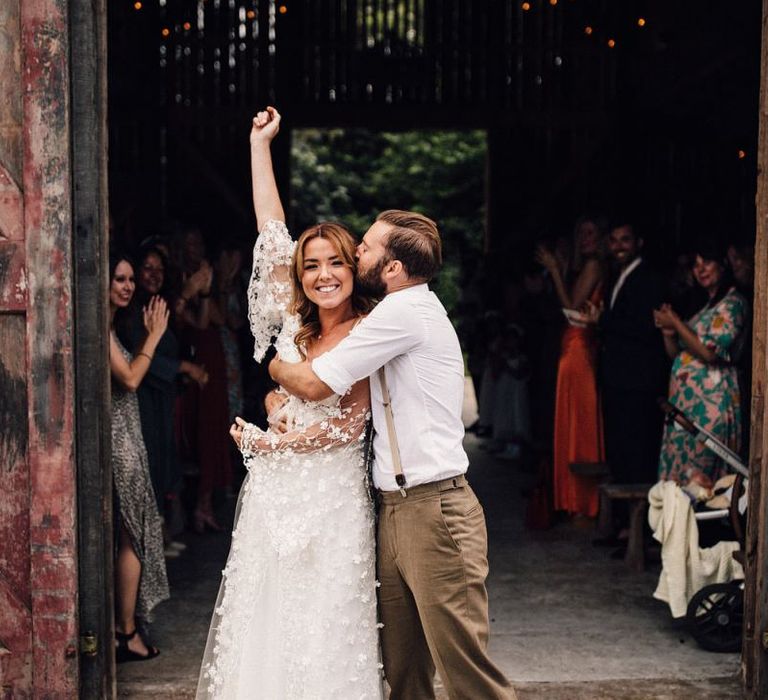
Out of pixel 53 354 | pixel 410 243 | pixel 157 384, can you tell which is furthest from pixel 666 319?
pixel 53 354

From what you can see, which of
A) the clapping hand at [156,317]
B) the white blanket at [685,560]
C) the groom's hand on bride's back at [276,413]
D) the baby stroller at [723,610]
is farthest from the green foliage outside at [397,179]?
the groom's hand on bride's back at [276,413]

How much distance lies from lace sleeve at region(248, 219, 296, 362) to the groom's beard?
0.35m

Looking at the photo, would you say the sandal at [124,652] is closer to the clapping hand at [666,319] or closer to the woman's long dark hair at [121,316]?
the woman's long dark hair at [121,316]

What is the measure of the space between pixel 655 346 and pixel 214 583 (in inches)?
124

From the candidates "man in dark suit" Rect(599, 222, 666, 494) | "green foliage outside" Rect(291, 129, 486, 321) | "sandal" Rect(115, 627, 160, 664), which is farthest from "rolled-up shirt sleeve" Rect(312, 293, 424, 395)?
"green foliage outside" Rect(291, 129, 486, 321)

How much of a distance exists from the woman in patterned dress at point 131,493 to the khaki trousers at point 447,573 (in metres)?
1.77

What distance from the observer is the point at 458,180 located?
86.1ft

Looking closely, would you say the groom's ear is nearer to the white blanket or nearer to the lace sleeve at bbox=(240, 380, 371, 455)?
the lace sleeve at bbox=(240, 380, 371, 455)

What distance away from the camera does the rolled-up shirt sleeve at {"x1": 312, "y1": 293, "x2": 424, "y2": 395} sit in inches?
133

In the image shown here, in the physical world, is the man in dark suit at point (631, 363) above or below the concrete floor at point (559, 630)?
above

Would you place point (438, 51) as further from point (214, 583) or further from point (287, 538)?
point (287, 538)

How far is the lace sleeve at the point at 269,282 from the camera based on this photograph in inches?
151

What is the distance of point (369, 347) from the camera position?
338 centimetres

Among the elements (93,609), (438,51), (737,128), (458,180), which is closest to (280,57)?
(438,51)
